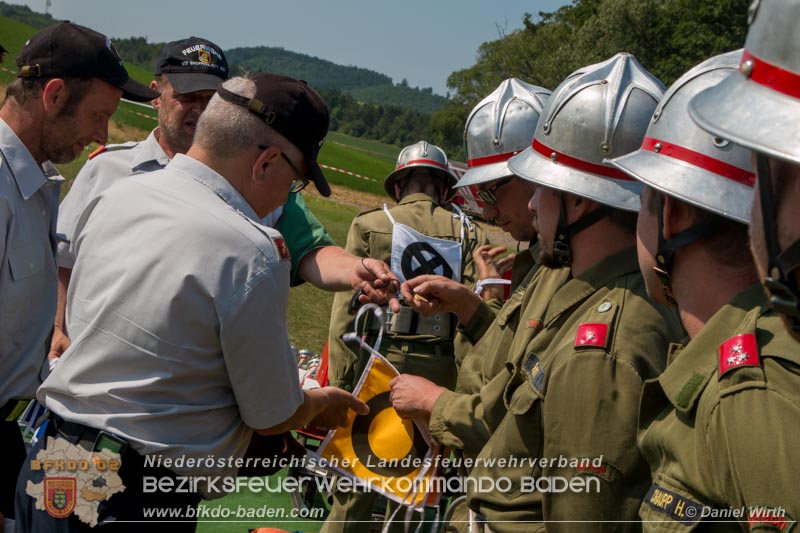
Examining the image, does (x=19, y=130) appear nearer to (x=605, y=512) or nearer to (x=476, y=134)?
(x=476, y=134)

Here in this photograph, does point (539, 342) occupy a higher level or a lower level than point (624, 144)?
lower

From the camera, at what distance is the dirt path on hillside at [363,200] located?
32.9 meters

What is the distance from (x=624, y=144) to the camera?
3328 millimetres

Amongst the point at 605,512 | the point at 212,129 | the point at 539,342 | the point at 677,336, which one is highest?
the point at 212,129

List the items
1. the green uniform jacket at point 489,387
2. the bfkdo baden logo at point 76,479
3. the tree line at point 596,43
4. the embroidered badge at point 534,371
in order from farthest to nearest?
the tree line at point 596,43 → the green uniform jacket at point 489,387 → the embroidered badge at point 534,371 → the bfkdo baden logo at point 76,479

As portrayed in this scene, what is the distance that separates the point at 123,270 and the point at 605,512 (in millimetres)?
1773

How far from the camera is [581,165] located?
3.37m

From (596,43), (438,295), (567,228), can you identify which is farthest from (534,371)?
(596,43)

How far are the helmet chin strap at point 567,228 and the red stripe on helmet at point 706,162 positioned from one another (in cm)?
63

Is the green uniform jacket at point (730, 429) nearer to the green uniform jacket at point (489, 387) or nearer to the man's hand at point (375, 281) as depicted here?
the green uniform jacket at point (489, 387)

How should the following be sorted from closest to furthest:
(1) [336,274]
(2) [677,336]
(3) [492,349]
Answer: (2) [677,336] < (3) [492,349] < (1) [336,274]

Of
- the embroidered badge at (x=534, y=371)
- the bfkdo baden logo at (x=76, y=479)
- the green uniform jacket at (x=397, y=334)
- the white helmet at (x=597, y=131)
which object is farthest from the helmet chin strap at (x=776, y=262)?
the green uniform jacket at (x=397, y=334)

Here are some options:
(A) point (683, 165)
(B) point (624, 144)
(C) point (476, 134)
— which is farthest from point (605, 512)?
(C) point (476, 134)

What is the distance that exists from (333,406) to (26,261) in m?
1.54
